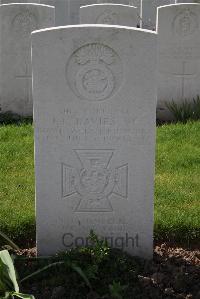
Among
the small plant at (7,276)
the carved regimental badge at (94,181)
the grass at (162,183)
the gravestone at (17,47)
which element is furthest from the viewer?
the gravestone at (17,47)

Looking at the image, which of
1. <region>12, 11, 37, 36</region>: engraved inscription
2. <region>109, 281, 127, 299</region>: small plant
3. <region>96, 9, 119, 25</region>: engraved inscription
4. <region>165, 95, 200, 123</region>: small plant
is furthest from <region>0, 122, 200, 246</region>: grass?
<region>96, 9, 119, 25</region>: engraved inscription

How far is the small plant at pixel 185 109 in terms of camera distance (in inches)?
285

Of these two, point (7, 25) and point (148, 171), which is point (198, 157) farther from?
point (7, 25)

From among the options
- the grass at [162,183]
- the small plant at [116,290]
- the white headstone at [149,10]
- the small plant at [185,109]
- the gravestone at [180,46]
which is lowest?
the small plant at [116,290]

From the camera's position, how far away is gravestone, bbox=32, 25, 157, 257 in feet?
10.8

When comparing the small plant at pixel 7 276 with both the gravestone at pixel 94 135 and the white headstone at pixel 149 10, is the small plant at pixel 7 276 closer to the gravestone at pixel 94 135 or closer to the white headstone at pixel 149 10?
the gravestone at pixel 94 135

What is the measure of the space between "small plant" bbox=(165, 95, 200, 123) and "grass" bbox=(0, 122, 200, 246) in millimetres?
701

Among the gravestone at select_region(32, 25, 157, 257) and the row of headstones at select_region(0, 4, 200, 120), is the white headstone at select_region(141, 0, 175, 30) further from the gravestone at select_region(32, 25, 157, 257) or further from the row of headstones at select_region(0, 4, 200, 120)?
the gravestone at select_region(32, 25, 157, 257)

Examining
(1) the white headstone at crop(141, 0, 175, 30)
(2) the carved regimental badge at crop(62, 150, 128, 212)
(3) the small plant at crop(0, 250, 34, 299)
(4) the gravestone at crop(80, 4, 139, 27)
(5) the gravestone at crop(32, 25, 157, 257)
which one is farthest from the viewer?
(1) the white headstone at crop(141, 0, 175, 30)

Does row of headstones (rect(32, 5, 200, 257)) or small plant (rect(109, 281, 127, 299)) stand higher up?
row of headstones (rect(32, 5, 200, 257))

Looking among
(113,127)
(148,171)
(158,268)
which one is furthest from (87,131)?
(158,268)

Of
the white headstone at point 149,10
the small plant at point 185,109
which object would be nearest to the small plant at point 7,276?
the small plant at point 185,109

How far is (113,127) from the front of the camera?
3396 millimetres

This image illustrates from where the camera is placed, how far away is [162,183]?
468cm
